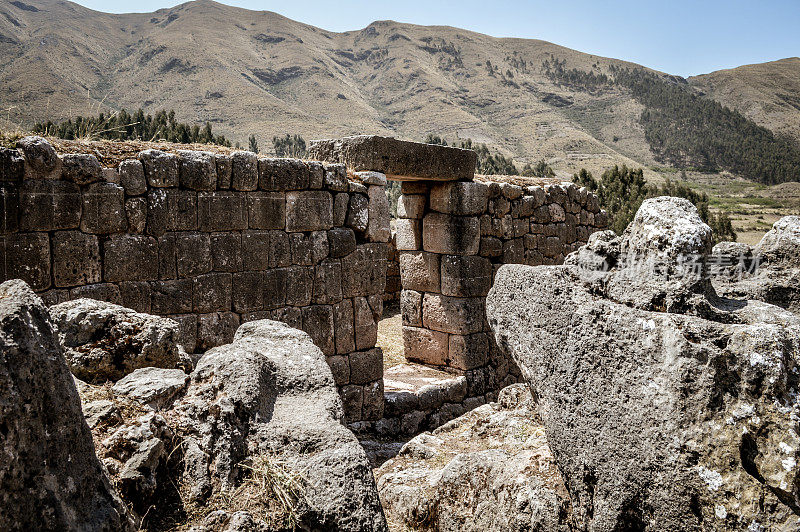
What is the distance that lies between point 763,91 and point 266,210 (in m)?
91.9

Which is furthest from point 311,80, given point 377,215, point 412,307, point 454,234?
point 377,215

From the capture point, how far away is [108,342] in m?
3.09

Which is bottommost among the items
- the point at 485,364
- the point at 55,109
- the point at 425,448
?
the point at 485,364

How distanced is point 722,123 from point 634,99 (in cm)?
1197

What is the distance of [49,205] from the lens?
4.89m

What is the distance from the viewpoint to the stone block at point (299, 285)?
263 inches

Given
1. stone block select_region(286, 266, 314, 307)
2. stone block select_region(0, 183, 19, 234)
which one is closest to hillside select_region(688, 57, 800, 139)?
stone block select_region(286, 266, 314, 307)

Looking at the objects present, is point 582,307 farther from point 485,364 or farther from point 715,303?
point 485,364

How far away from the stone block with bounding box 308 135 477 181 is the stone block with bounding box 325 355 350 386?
2.68 m

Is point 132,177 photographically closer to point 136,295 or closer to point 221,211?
point 221,211

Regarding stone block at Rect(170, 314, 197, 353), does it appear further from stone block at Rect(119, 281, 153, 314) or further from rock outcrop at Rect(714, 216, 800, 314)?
rock outcrop at Rect(714, 216, 800, 314)

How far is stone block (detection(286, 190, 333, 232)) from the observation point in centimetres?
663

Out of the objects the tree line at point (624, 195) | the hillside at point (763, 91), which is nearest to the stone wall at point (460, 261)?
the tree line at point (624, 195)

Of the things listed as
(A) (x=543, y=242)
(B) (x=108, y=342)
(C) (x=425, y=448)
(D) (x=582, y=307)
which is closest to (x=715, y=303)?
(D) (x=582, y=307)
